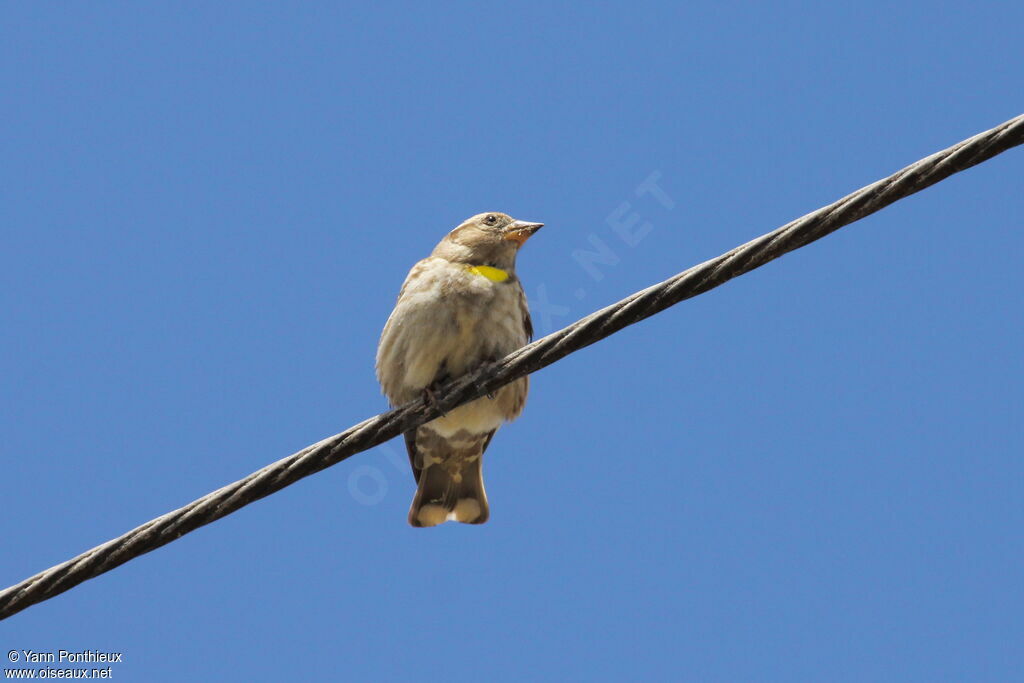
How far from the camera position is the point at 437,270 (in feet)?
23.3

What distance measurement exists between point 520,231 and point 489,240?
9.1 inches

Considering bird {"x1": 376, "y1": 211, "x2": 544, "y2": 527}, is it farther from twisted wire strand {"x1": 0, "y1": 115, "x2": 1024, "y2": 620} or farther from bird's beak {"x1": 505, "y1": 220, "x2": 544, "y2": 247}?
twisted wire strand {"x1": 0, "y1": 115, "x2": 1024, "y2": 620}

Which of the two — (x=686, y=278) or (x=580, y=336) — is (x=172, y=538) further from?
(x=686, y=278)

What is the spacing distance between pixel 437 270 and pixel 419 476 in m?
1.54

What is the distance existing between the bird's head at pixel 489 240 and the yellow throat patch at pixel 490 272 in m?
0.04

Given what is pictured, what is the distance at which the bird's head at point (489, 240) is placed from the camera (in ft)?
24.1

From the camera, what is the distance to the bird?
672 centimetres

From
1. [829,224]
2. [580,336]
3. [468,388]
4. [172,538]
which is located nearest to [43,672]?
[172,538]

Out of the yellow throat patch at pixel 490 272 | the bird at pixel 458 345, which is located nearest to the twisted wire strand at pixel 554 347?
the bird at pixel 458 345

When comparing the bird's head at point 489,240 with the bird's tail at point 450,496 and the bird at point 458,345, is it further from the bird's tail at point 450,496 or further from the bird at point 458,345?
the bird's tail at point 450,496

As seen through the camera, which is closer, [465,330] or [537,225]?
[465,330]

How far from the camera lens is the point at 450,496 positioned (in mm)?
7766

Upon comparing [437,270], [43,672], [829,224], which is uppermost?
[437,270]

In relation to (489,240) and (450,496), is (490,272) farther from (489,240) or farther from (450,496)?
(450,496)
